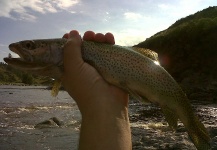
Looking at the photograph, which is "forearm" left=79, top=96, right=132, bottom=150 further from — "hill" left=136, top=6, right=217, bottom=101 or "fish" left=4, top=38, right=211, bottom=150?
"hill" left=136, top=6, right=217, bottom=101

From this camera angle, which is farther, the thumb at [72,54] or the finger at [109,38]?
the finger at [109,38]

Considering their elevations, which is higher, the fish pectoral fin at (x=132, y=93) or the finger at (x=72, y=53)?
the finger at (x=72, y=53)

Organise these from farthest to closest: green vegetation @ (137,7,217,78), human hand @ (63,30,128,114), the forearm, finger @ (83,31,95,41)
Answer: green vegetation @ (137,7,217,78), finger @ (83,31,95,41), human hand @ (63,30,128,114), the forearm

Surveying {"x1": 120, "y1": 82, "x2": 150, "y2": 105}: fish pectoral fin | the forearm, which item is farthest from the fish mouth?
the forearm

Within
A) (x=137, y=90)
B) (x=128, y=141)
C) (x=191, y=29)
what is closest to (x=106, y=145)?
(x=128, y=141)

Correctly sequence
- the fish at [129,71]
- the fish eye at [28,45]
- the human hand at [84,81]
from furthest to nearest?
the fish eye at [28,45], the fish at [129,71], the human hand at [84,81]

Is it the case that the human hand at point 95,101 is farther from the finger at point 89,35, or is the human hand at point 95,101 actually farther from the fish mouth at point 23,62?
the fish mouth at point 23,62

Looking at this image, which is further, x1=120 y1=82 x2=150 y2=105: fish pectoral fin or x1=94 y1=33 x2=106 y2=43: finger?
x1=94 y1=33 x2=106 y2=43: finger

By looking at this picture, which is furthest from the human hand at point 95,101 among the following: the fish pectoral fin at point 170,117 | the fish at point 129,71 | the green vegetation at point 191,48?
the green vegetation at point 191,48
